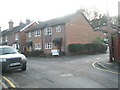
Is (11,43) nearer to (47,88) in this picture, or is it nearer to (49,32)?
(49,32)

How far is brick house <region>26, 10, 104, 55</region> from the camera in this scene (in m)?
23.3

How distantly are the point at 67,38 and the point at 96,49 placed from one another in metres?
6.60

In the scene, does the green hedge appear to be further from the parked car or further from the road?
the parked car

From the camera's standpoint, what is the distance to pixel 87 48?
23938 mm

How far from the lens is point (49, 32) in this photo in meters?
26.5

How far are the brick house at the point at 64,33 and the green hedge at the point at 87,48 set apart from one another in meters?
1.11

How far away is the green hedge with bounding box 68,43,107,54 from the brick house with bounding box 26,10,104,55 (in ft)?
3.64

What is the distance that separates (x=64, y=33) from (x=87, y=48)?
5.11 m

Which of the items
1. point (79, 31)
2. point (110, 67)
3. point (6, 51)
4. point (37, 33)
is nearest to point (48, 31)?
point (37, 33)

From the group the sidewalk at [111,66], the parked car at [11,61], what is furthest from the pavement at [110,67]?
the parked car at [11,61]

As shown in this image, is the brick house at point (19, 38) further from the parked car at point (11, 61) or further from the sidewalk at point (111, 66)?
the sidewalk at point (111, 66)

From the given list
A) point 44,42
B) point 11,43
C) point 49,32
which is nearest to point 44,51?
point 44,42

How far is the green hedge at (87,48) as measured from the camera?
22414mm

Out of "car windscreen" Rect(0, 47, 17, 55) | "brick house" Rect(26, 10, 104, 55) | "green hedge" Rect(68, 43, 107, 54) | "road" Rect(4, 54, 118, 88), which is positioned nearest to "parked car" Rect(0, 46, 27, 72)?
"car windscreen" Rect(0, 47, 17, 55)
